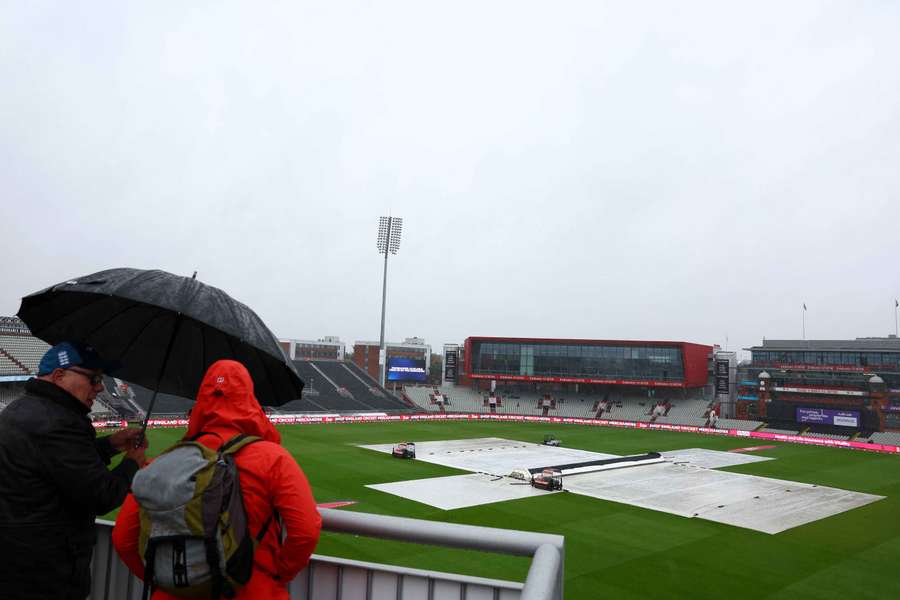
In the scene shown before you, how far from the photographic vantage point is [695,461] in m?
39.2

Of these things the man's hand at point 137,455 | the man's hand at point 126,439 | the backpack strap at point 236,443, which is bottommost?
the man's hand at point 137,455

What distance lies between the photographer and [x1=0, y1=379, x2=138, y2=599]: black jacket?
3.14 m

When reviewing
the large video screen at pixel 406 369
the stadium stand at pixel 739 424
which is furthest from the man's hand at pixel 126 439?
the large video screen at pixel 406 369

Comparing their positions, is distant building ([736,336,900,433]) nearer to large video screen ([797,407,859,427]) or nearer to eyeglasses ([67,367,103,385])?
large video screen ([797,407,859,427])

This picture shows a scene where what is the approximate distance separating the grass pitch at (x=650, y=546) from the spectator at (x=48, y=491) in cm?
1321

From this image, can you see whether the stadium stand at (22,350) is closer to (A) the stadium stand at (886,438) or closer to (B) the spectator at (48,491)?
(B) the spectator at (48,491)

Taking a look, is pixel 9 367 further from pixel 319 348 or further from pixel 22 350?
pixel 319 348

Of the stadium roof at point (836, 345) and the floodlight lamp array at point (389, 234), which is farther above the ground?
the floodlight lamp array at point (389, 234)

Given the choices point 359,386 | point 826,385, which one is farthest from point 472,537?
point 359,386

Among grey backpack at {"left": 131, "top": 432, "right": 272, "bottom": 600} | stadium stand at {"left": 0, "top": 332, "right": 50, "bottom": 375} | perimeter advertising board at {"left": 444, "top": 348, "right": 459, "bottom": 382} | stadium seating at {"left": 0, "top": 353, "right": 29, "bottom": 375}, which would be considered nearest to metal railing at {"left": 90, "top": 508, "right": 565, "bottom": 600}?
grey backpack at {"left": 131, "top": 432, "right": 272, "bottom": 600}

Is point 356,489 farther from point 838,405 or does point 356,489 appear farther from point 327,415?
point 838,405

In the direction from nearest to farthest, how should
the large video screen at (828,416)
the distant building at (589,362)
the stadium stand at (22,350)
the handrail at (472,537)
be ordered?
1. the handrail at (472,537)
2. the stadium stand at (22,350)
3. the large video screen at (828,416)
4. the distant building at (589,362)

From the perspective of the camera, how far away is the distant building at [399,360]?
268ft

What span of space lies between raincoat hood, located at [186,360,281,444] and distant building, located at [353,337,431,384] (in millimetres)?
79172
